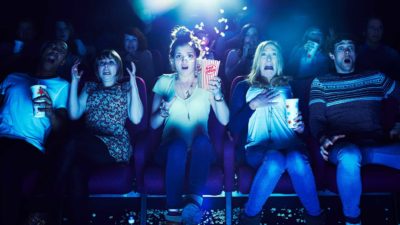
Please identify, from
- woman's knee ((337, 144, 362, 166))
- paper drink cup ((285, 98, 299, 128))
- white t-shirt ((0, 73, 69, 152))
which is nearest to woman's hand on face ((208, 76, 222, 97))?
paper drink cup ((285, 98, 299, 128))

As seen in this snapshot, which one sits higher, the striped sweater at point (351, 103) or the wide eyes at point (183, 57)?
the wide eyes at point (183, 57)

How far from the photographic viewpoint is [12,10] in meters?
4.50

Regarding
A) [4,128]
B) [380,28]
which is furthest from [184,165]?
[380,28]

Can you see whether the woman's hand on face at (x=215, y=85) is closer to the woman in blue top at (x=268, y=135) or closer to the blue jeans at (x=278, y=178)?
the woman in blue top at (x=268, y=135)

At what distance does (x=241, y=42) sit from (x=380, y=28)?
1401 mm

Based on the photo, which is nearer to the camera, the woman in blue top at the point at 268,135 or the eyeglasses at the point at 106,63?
the woman in blue top at the point at 268,135

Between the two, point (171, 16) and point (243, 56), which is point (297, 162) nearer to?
point (243, 56)

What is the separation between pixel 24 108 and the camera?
2471mm

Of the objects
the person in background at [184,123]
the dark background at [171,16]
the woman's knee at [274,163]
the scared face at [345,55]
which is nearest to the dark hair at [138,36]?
the dark background at [171,16]

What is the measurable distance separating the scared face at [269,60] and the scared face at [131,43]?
5.17 ft

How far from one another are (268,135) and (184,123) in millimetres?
612

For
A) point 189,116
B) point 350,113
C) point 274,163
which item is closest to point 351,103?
point 350,113

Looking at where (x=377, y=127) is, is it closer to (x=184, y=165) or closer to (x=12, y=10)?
(x=184, y=165)

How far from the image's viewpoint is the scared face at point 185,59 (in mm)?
2486
